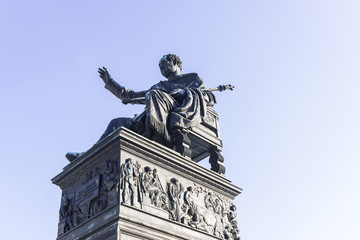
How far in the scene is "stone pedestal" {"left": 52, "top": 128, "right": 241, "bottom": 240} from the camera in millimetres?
9086

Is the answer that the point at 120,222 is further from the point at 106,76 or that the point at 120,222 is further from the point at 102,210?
the point at 106,76

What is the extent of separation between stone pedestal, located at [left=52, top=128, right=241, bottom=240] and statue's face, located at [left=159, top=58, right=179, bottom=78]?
12.4ft

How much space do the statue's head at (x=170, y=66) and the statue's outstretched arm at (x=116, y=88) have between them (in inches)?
42.8

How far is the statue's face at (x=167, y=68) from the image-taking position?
13883mm

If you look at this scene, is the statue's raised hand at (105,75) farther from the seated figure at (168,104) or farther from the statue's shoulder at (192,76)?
the statue's shoulder at (192,76)

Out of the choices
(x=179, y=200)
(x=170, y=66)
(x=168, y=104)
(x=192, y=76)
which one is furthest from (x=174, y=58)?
(x=179, y=200)

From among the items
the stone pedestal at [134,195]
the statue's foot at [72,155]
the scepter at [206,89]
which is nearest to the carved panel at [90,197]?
the stone pedestal at [134,195]

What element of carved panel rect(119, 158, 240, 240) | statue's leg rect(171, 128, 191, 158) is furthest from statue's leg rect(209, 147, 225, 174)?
statue's leg rect(171, 128, 191, 158)

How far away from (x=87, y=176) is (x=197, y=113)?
379 cm

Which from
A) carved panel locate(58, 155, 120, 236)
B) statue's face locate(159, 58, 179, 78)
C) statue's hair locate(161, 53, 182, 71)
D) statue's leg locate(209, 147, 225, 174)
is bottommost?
carved panel locate(58, 155, 120, 236)

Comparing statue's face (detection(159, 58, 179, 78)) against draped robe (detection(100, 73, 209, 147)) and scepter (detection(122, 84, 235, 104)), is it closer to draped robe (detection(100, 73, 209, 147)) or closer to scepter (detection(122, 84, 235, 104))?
draped robe (detection(100, 73, 209, 147))

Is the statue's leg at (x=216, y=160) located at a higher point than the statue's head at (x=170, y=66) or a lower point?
lower

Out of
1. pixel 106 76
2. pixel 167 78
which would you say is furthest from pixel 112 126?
pixel 167 78

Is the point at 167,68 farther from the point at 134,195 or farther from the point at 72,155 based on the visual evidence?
the point at 134,195
